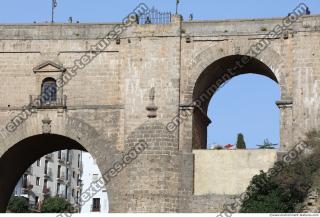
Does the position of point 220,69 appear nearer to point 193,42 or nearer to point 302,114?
point 193,42

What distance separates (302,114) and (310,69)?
5.97 feet

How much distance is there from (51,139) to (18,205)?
22.4 m

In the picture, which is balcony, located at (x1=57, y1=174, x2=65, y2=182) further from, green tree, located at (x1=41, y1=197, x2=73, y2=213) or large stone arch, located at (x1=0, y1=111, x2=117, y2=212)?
large stone arch, located at (x1=0, y1=111, x2=117, y2=212)

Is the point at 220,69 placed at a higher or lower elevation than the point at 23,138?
higher

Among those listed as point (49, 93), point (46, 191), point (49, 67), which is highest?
point (49, 67)

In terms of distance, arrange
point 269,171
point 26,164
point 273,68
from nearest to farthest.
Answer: point 269,171, point 273,68, point 26,164

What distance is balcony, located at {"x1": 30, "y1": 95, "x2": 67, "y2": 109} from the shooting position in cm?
3606

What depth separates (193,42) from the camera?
35469mm

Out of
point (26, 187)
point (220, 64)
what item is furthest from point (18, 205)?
point (220, 64)

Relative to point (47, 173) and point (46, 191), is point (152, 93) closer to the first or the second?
point (46, 191)

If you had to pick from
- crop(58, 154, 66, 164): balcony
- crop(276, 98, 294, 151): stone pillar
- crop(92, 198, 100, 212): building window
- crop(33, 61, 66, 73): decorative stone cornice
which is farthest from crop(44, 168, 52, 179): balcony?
crop(276, 98, 294, 151): stone pillar

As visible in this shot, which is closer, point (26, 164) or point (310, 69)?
point (310, 69)

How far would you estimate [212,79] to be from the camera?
37031 mm

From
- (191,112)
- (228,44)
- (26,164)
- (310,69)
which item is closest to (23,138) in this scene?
(26,164)
